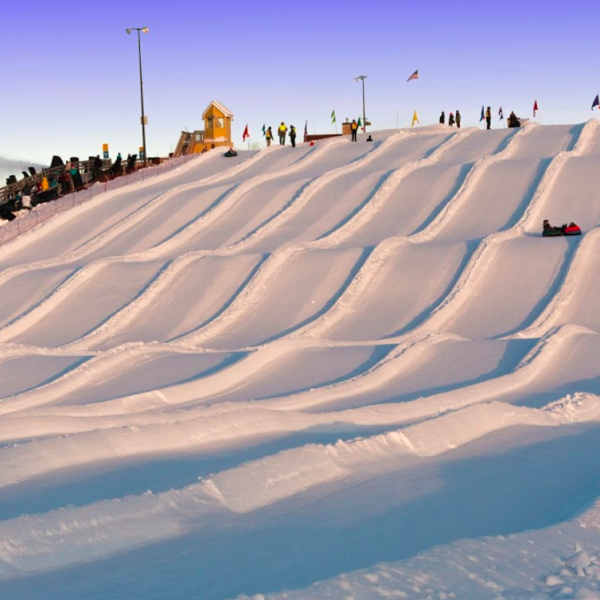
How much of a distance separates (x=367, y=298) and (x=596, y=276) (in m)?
4.96

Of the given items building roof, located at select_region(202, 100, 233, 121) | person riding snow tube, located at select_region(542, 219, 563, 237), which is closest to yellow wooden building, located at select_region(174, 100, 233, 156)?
building roof, located at select_region(202, 100, 233, 121)

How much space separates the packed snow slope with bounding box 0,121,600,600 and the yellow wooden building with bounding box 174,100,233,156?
342 cm

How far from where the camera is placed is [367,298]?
20.6 metres

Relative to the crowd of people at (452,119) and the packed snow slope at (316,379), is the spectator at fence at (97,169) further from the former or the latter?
the crowd of people at (452,119)

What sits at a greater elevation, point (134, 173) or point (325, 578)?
point (134, 173)

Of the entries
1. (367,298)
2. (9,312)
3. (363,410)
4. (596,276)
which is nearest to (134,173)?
(9,312)

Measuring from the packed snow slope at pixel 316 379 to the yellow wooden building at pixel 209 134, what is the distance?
3417 millimetres

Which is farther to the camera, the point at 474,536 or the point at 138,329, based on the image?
the point at 138,329

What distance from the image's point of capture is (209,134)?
37875 mm

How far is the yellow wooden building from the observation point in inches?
1479

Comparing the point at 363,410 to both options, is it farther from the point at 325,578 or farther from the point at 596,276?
the point at 596,276

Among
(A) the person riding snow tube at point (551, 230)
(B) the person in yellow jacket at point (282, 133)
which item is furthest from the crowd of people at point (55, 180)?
(A) the person riding snow tube at point (551, 230)

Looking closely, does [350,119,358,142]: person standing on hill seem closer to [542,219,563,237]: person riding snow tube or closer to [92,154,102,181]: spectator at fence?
[92,154,102,181]: spectator at fence

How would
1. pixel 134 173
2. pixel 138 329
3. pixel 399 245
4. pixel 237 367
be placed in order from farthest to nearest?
pixel 134 173 → pixel 399 245 → pixel 138 329 → pixel 237 367
